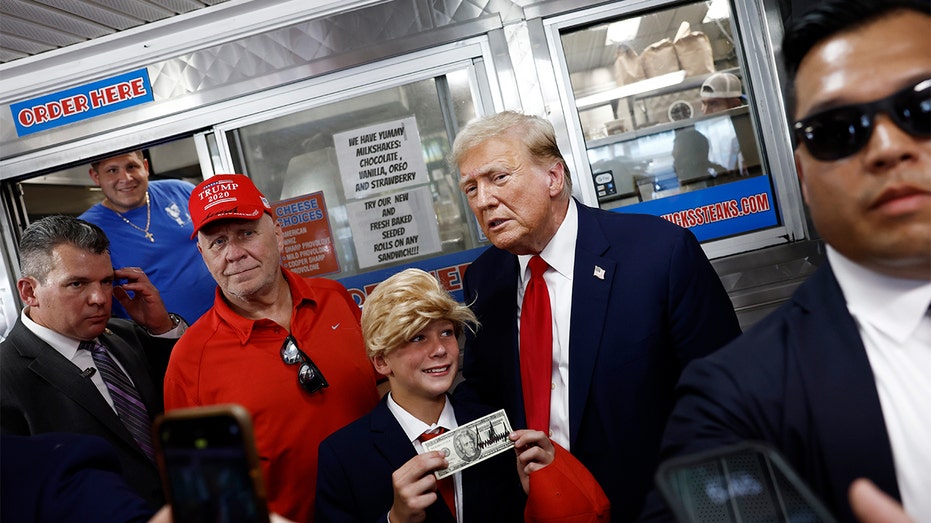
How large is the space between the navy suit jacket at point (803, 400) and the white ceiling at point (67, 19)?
3.49 meters

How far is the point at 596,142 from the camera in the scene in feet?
12.4

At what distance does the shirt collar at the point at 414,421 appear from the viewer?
2174mm

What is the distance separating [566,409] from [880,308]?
124 cm

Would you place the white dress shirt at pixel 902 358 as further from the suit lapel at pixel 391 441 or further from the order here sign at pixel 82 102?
the order here sign at pixel 82 102

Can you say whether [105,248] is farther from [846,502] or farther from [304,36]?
[846,502]

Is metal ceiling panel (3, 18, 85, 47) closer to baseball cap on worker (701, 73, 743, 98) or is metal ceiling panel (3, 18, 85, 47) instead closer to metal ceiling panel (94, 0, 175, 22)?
metal ceiling panel (94, 0, 175, 22)

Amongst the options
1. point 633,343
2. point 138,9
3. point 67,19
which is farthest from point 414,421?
point 67,19

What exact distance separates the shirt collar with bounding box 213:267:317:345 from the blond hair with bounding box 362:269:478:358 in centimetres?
52

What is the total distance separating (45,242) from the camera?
9.10 ft

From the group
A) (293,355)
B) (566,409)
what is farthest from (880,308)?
(293,355)

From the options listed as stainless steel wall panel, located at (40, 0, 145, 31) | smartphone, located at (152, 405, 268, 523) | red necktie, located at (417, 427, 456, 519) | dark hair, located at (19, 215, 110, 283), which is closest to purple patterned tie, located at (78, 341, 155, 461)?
dark hair, located at (19, 215, 110, 283)

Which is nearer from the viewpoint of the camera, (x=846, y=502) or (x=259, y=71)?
(x=846, y=502)

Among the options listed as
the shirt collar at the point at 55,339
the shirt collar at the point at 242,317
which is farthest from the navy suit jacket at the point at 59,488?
the shirt collar at the point at 55,339

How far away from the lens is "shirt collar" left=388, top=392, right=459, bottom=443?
2174 millimetres
